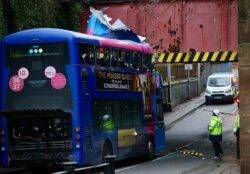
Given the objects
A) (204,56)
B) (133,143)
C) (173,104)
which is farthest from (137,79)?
(173,104)

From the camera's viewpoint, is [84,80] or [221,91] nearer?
[84,80]

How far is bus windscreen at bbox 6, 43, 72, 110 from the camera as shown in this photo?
64.8ft

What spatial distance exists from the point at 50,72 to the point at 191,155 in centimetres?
989

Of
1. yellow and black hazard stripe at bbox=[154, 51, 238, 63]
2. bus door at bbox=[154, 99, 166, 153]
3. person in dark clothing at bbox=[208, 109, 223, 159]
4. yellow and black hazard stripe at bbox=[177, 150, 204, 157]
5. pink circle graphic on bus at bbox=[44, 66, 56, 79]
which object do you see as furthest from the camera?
yellow and black hazard stripe at bbox=[154, 51, 238, 63]

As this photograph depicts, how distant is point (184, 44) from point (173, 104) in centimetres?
1922

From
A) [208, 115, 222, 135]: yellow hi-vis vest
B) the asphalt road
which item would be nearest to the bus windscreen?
the asphalt road

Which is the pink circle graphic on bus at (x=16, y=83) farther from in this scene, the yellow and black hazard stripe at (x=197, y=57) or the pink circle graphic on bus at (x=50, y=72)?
the yellow and black hazard stripe at (x=197, y=57)

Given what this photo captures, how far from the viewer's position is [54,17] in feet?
105

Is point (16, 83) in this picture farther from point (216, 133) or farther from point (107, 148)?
point (216, 133)

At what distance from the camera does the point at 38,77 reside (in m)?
20.0

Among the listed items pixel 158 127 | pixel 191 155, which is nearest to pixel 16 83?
pixel 158 127

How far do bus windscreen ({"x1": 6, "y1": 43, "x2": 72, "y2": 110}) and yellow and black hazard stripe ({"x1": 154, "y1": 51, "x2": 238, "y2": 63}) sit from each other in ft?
33.8

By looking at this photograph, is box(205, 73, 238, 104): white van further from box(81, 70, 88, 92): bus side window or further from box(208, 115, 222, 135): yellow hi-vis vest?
box(81, 70, 88, 92): bus side window

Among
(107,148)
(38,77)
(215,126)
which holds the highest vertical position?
(38,77)
